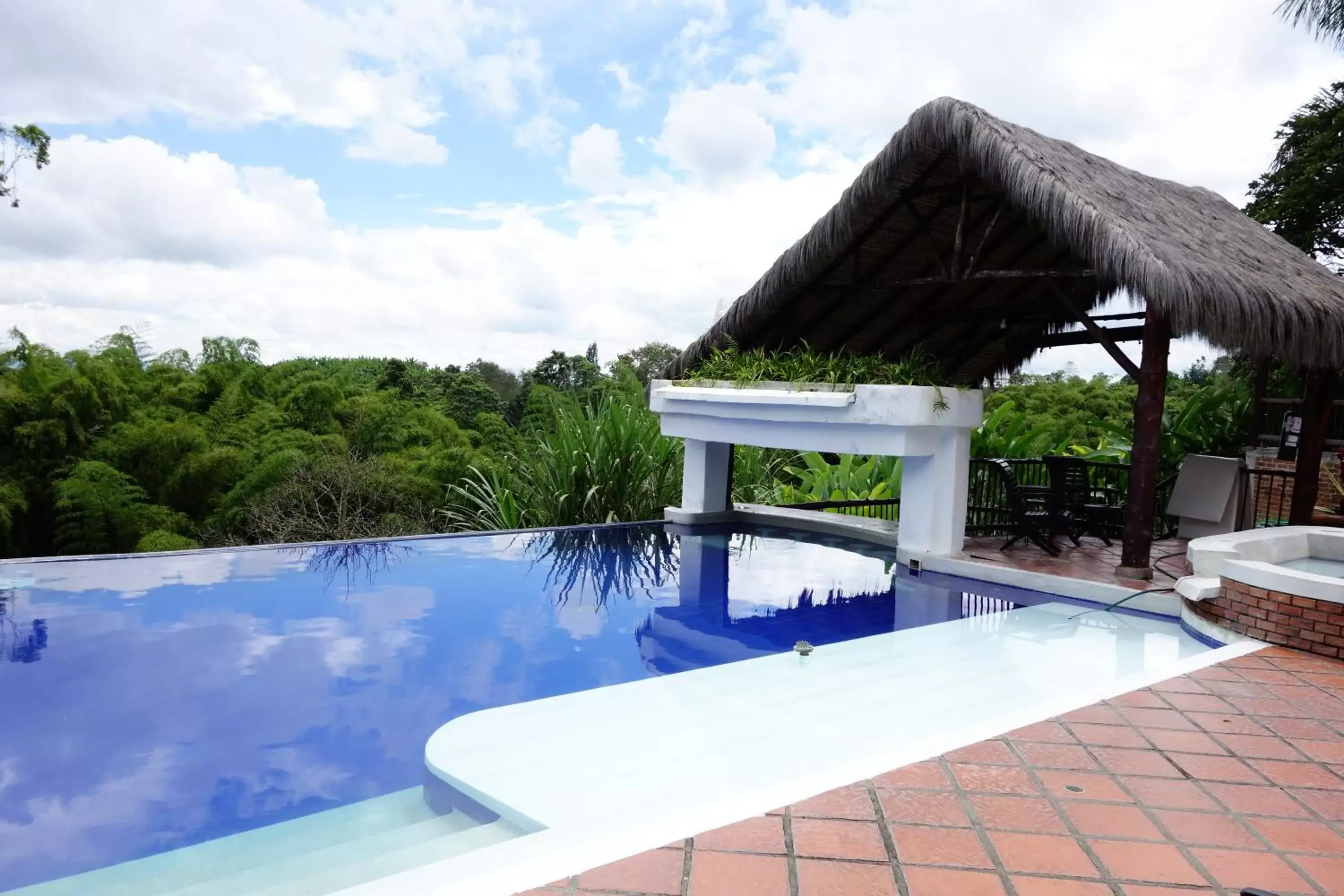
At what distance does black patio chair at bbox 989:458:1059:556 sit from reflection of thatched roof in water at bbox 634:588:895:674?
1635mm

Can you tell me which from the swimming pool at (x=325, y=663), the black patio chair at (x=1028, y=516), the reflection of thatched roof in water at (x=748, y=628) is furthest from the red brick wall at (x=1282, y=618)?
the black patio chair at (x=1028, y=516)

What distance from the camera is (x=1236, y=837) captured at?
248cm

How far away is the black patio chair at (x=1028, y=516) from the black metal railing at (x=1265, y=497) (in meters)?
2.00

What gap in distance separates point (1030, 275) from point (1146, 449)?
1.76 metres

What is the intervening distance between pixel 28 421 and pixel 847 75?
11754 mm

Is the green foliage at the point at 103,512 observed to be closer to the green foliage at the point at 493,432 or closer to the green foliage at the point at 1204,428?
the green foliage at the point at 493,432

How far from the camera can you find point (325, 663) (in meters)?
4.52

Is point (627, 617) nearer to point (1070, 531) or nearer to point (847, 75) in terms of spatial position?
point (1070, 531)

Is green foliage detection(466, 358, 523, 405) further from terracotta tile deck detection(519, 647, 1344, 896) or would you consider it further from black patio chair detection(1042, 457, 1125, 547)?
terracotta tile deck detection(519, 647, 1344, 896)

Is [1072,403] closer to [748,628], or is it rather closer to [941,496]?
[941,496]

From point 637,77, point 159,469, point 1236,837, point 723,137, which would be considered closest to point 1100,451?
point 723,137

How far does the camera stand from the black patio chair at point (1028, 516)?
7.29m

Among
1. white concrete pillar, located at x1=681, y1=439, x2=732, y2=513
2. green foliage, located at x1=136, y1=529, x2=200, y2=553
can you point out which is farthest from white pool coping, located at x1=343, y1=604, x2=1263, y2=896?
green foliage, located at x1=136, y1=529, x2=200, y2=553

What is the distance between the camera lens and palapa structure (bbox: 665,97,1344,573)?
600 cm
